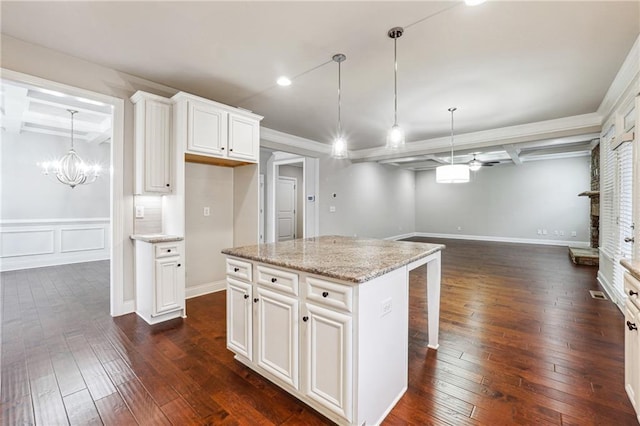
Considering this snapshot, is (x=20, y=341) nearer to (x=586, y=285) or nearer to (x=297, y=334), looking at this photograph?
(x=297, y=334)

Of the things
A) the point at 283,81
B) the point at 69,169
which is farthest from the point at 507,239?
the point at 69,169

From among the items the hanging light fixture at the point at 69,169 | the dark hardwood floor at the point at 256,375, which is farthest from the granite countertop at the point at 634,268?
the hanging light fixture at the point at 69,169

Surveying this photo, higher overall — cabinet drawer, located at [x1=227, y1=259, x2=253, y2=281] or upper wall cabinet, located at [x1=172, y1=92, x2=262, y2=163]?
upper wall cabinet, located at [x1=172, y1=92, x2=262, y2=163]

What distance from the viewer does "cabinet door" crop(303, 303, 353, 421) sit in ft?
4.90

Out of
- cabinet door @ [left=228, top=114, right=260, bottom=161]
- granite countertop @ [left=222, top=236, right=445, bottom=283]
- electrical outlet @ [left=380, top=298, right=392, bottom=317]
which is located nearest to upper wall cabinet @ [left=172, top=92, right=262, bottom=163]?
cabinet door @ [left=228, top=114, right=260, bottom=161]

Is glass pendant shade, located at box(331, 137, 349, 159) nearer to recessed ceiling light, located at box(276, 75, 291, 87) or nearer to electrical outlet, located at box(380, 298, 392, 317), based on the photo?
recessed ceiling light, located at box(276, 75, 291, 87)

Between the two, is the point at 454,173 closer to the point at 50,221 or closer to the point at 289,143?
the point at 289,143

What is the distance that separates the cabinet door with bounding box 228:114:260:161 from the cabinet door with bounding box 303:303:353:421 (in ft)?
8.08

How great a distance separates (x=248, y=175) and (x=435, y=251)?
266 cm

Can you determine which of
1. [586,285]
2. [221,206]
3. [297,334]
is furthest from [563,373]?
[221,206]

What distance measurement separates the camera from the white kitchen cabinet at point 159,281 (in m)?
2.96

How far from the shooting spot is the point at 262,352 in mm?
1974

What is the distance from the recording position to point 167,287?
305 centimetres

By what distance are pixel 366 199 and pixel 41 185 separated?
23.7ft
